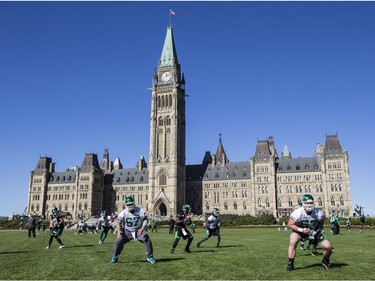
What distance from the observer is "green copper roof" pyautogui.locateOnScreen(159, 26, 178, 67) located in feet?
374

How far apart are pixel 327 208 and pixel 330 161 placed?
1203 centimetres

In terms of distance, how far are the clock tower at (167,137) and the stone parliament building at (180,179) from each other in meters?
0.27

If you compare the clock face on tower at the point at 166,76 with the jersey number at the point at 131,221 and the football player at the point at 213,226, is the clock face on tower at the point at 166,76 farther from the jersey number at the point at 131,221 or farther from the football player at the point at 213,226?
the jersey number at the point at 131,221

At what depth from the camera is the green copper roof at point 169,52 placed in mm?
114000

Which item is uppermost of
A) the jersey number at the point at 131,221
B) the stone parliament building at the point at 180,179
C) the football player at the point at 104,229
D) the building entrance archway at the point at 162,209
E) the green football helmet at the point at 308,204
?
the stone parliament building at the point at 180,179

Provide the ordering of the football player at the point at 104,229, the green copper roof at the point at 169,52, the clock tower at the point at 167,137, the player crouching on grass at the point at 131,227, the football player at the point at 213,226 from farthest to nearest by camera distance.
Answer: the green copper roof at the point at 169,52 → the clock tower at the point at 167,137 → the football player at the point at 104,229 → the football player at the point at 213,226 → the player crouching on grass at the point at 131,227

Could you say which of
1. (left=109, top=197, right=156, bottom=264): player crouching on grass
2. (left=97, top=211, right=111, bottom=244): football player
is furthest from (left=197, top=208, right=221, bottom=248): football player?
(left=97, top=211, right=111, bottom=244): football player

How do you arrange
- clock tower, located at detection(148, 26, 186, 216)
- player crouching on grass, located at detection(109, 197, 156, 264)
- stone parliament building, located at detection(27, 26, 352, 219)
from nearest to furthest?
player crouching on grass, located at detection(109, 197, 156, 264), stone parliament building, located at detection(27, 26, 352, 219), clock tower, located at detection(148, 26, 186, 216)

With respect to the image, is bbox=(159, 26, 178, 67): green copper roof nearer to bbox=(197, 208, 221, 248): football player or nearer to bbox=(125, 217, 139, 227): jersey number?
bbox=(197, 208, 221, 248): football player

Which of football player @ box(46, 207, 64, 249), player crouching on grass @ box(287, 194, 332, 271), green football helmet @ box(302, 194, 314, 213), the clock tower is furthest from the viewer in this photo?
the clock tower

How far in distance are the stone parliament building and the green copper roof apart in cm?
31

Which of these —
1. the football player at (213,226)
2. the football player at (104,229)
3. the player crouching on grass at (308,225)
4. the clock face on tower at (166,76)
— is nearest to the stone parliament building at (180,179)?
the clock face on tower at (166,76)

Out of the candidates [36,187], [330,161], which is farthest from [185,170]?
[36,187]

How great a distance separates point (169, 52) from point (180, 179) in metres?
38.7
